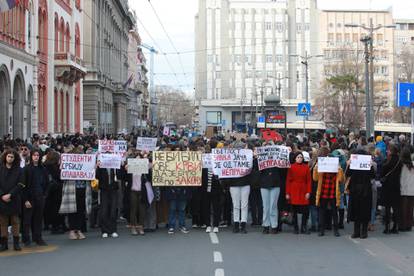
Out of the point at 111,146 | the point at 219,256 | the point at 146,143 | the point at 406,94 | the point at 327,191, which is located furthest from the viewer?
the point at 406,94

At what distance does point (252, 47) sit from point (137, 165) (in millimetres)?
103392

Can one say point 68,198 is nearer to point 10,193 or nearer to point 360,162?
point 10,193

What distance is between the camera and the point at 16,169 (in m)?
12.7

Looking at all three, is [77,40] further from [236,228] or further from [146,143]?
[236,228]

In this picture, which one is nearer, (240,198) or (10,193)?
(10,193)

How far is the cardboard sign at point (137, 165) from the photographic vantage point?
14875mm

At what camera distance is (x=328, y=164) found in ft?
47.0

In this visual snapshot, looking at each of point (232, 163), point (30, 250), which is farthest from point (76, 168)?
point (232, 163)

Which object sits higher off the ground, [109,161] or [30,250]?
[109,161]

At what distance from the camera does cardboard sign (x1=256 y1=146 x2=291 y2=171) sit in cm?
1471

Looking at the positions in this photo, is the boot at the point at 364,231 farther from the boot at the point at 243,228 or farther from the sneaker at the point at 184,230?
the sneaker at the point at 184,230

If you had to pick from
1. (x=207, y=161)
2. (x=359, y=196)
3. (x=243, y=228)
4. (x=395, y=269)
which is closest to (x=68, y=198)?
(x=207, y=161)

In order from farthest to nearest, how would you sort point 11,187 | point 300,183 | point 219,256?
point 300,183, point 11,187, point 219,256

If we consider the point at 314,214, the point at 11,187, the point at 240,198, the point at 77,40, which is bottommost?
the point at 314,214
